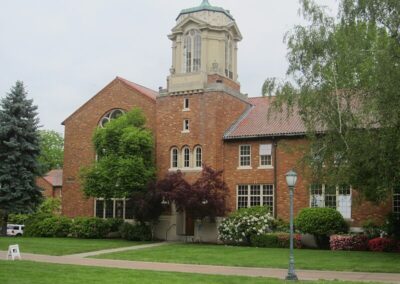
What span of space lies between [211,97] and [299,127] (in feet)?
18.2

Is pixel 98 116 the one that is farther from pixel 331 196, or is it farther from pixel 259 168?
pixel 331 196

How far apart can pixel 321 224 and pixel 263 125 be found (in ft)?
25.8

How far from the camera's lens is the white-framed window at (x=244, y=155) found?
34875 millimetres

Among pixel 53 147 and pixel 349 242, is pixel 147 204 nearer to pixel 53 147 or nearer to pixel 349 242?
pixel 349 242

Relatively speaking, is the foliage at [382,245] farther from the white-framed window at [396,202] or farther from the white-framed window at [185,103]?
the white-framed window at [185,103]

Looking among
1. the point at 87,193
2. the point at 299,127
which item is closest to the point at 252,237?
the point at 299,127

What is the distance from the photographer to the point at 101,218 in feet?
123

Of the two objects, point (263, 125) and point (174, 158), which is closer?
point (263, 125)

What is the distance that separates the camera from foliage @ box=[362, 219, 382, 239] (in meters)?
29.0

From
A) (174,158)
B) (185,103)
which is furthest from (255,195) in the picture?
(185,103)

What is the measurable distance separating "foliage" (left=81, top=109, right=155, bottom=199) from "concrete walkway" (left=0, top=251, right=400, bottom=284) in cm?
987

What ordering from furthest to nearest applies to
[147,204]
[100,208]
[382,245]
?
[100,208]
[147,204]
[382,245]

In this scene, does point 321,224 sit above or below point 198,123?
below

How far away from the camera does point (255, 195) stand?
3438cm
